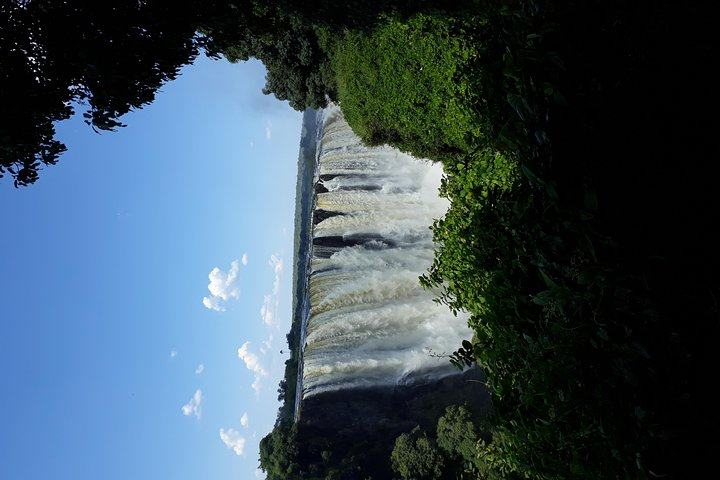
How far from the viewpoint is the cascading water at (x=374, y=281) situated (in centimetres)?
2739

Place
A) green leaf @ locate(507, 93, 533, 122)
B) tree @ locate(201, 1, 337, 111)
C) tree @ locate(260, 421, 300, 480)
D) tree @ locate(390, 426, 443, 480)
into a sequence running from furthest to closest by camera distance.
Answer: tree @ locate(260, 421, 300, 480) < tree @ locate(390, 426, 443, 480) < tree @ locate(201, 1, 337, 111) < green leaf @ locate(507, 93, 533, 122)

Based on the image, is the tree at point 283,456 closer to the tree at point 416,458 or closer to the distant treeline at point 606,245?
the tree at point 416,458

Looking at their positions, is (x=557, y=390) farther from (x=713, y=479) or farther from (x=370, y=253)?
(x=370, y=253)

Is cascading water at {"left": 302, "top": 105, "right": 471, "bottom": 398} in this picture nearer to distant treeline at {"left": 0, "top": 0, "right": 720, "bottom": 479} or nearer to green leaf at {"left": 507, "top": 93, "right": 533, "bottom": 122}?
distant treeline at {"left": 0, "top": 0, "right": 720, "bottom": 479}

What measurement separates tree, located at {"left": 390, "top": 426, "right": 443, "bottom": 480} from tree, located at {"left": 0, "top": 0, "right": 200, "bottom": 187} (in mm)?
23444

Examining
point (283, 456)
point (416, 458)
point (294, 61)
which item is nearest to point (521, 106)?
point (294, 61)

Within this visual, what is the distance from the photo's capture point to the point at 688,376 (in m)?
3.13

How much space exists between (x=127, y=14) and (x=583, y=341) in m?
9.49

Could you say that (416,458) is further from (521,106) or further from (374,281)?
(521,106)

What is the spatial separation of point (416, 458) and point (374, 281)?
31.6 feet

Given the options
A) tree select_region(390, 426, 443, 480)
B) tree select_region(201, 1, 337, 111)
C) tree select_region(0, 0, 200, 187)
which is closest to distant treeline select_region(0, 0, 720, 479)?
tree select_region(0, 0, 200, 187)

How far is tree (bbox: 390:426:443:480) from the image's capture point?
26797 millimetres

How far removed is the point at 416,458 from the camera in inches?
1070

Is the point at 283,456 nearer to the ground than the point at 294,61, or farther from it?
nearer to the ground
